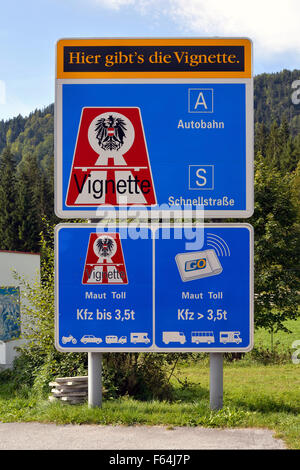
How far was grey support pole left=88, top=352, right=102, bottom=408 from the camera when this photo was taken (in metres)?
8.51

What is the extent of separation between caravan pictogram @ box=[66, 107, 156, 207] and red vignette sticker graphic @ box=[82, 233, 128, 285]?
65 centimetres

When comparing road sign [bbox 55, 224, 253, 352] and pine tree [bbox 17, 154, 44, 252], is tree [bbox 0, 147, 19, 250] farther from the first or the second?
road sign [bbox 55, 224, 253, 352]

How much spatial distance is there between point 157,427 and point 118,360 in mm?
2732

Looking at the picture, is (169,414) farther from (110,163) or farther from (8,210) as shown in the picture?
(8,210)

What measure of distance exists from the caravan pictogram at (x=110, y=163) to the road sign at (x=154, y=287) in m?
0.48

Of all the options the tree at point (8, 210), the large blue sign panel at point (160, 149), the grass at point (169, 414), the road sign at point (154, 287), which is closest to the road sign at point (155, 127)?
the large blue sign panel at point (160, 149)

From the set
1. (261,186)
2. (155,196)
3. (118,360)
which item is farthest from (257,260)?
(155,196)

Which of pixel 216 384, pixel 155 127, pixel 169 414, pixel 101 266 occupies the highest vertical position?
pixel 155 127

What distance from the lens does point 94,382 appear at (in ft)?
27.9

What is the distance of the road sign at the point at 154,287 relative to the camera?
27.6 ft

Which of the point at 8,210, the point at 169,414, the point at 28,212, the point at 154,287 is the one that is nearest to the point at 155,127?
the point at 154,287

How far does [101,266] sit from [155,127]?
232 centimetres
